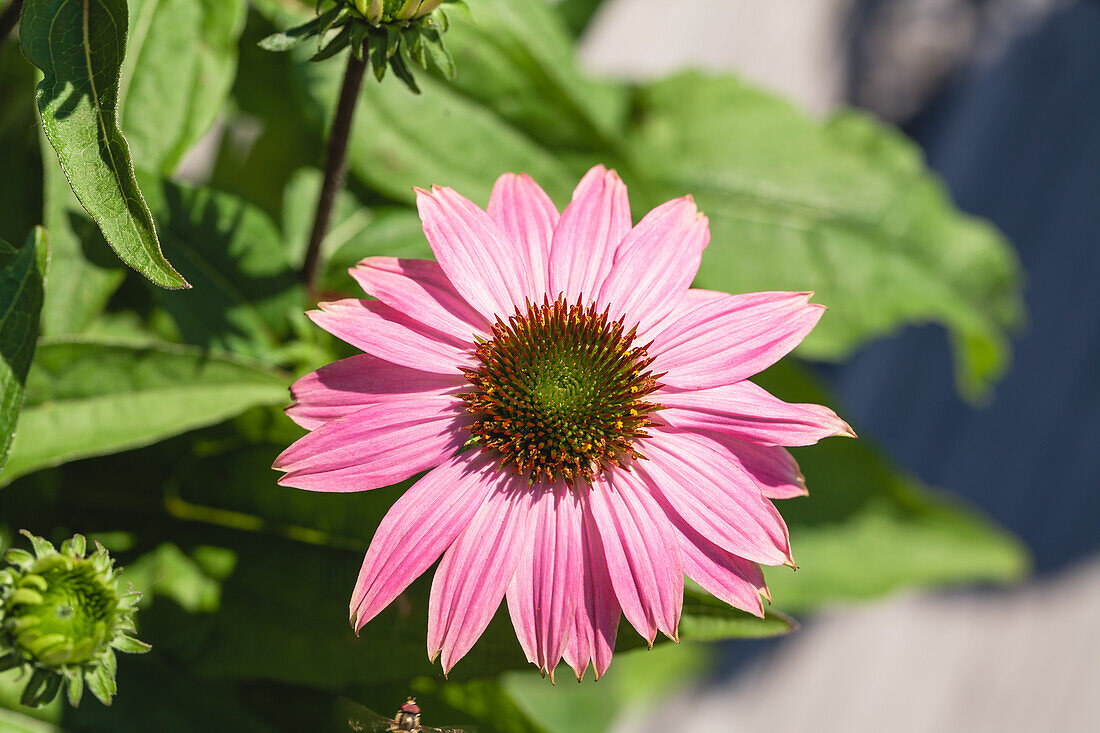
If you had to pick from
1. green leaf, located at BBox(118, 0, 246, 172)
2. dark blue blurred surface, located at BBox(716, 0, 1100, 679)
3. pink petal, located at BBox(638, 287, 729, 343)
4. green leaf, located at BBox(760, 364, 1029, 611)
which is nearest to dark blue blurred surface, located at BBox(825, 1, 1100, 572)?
dark blue blurred surface, located at BBox(716, 0, 1100, 679)

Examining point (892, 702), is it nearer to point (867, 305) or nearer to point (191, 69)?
point (867, 305)

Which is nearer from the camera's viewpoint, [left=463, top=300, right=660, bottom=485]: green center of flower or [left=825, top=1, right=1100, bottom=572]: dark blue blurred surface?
[left=463, top=300, right=660, bottom=485]: green center of flower

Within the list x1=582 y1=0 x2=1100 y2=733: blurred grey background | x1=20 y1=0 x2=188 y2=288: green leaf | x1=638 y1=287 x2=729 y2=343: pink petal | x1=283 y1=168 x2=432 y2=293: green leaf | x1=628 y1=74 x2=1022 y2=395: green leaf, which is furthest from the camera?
x1=582 y1=0 x2=1100 y2=733: blurred grey background

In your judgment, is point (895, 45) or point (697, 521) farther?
point (895, 45)

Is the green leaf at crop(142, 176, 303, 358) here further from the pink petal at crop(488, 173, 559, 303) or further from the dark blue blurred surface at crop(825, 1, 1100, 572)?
the dark blue blurred surface at crop(825, 1, 1100, 572)

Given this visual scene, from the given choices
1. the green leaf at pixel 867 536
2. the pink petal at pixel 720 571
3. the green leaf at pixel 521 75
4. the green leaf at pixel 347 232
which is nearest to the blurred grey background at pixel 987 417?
the green leaf at pixel 867 536

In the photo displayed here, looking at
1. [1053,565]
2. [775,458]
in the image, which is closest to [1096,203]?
[1053,565]

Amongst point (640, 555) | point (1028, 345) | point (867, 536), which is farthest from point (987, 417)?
point (640, 555)
